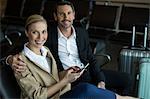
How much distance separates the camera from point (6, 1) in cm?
482

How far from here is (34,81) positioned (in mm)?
1534

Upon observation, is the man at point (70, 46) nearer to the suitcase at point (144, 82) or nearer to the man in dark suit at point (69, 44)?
the man in dark suit at point (69, 44)

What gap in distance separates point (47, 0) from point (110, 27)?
1.10 meters

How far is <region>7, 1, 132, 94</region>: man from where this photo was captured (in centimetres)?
198

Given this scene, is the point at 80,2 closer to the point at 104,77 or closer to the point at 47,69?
the point at 104,77

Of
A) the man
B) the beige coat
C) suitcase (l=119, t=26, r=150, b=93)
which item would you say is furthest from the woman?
suitcase (l=119, t=26, r=150, b=93)

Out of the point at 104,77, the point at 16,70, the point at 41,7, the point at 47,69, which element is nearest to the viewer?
the point at 16,70

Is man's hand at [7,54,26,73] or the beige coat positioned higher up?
man's hand at [7,54,26,73]

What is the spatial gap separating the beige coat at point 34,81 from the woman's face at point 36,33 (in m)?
0.11

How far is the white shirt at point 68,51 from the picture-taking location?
2047mm

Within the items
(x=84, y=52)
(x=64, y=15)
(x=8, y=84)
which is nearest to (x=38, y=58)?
(x=8, y=84)

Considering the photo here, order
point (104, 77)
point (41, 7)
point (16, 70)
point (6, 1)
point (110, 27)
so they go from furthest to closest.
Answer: point (6, 1), point (41, 7), point (110, 27), point (104, 77), point (16, 70)

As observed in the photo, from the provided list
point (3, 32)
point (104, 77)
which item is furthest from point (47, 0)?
point (104, 77)

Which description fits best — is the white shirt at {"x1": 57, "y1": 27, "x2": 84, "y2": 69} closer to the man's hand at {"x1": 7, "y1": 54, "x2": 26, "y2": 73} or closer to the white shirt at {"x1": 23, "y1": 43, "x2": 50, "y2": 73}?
the white shirt at {"x1": 23, "y1": 43, "x2": 50, "y2": 73}
